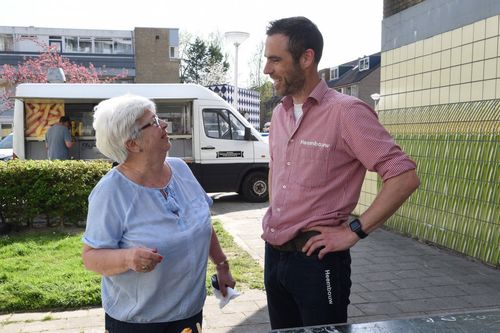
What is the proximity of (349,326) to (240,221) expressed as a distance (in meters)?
7.26

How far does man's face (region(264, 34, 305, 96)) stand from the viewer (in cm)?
229

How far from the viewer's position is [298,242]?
2.30 metres

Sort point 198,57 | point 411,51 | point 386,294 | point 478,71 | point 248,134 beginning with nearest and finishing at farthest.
Result: point 386,294 → point 478,71 → point 411,51 → point 248,134 → point 198,57

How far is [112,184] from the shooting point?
210 cm

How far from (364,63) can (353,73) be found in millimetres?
1886

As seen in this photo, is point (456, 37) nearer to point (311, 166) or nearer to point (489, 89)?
point (489, 89)

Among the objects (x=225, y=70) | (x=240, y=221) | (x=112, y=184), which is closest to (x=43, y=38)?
(x=225, y=70)

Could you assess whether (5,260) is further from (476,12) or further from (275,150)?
(476,12)

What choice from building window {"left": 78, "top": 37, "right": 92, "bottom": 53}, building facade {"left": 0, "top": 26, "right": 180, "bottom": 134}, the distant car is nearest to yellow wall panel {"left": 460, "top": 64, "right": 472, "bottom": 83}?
the distant car

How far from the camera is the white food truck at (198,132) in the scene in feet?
34.9

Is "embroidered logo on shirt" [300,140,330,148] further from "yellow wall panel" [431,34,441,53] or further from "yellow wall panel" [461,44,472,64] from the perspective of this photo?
"yellow wall panel" [431,34,441,53]

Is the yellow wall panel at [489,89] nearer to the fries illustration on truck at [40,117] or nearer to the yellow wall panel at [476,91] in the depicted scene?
the yellow wall panel at [476,91]

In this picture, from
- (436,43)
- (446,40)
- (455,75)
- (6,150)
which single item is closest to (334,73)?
(6,150)

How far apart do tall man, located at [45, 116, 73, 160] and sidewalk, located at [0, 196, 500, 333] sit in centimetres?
524
